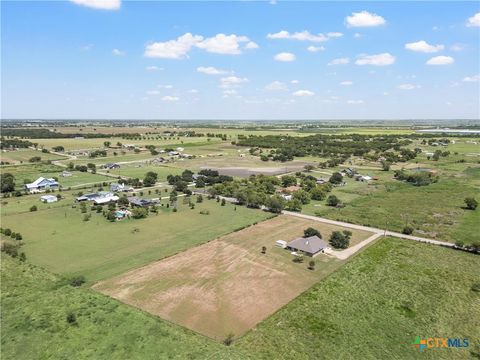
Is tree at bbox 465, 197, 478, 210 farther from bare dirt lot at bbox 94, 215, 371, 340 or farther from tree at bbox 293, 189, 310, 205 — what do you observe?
bare dirt lot at bbox 94, 215, 371, 340

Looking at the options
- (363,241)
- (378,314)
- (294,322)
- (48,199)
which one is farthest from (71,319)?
(48,199)

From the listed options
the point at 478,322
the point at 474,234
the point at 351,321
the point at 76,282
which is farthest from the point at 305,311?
the point at 474,234

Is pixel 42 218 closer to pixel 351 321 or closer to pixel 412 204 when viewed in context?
pixel 351 321

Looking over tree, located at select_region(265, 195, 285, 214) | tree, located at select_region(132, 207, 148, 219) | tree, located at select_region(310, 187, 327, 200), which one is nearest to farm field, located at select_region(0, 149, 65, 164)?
tree, located at select_region(132, 207, 148, 219)

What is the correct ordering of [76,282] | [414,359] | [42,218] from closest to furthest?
1. [414,359]
2. [76,282]
3. [42,218]

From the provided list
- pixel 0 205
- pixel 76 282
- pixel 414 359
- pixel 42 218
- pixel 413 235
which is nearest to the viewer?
pixel 414 359

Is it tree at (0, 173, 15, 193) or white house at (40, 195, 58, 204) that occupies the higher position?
tree at (0, 173, 15, 193)
